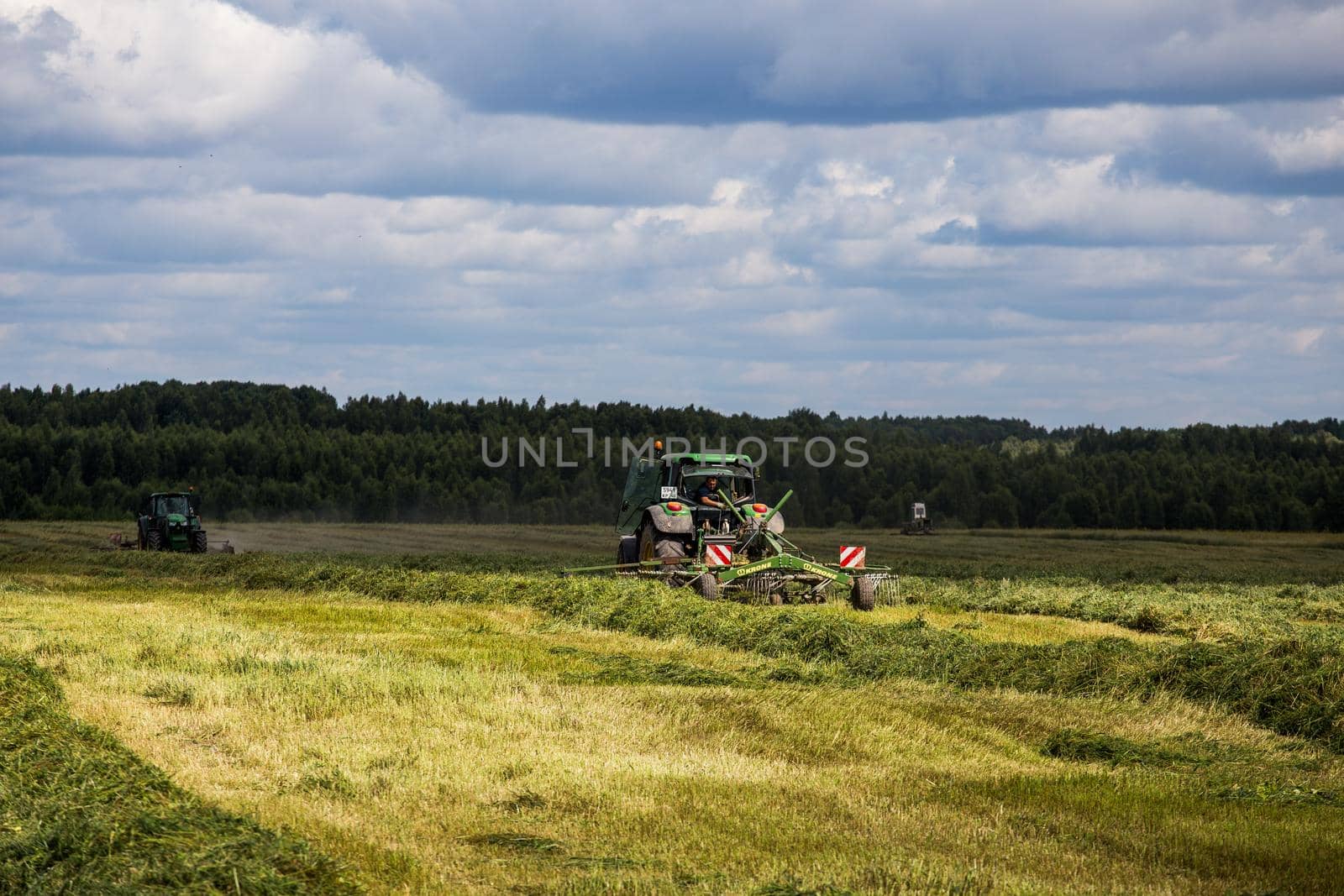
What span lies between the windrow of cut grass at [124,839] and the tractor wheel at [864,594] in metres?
13.2

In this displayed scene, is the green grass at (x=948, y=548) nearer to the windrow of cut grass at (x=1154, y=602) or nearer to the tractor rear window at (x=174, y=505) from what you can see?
the windrow of cut grass at (x=1154, y=602)

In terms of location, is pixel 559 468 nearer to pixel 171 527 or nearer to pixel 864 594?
pixel 171 527

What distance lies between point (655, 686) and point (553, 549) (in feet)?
100.0

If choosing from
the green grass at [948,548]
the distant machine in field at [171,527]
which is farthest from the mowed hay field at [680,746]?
the distant machine in field at [171,527]

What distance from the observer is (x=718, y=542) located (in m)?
22.0

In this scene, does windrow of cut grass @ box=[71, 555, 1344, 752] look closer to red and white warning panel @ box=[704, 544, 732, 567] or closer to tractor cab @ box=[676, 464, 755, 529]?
red and white warning panel @ box=[704, 544, 732, 567]

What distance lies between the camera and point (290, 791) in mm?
7812

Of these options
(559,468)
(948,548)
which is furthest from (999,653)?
(559,468)

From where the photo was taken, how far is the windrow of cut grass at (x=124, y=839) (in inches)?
220

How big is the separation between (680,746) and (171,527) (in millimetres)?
31253

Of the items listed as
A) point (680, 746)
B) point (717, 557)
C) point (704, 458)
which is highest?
point (704, 458)

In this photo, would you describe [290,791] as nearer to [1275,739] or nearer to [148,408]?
[1275,739]

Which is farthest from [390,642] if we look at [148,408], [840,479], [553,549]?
[148,408]

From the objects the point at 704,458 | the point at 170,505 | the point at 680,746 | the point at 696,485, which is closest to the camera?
the point at 680,746
